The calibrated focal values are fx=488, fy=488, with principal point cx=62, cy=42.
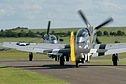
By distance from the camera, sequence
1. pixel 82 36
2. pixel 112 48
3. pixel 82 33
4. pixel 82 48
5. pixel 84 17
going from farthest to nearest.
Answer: pixel 84 17, pixel 112 48, pixel 82 33, pixel 82 36, pixel 82 48

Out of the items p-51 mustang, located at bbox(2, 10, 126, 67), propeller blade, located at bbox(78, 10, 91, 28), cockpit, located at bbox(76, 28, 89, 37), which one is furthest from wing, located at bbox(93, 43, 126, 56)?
cockpit, located at bbox(76, 28, 89, 37)

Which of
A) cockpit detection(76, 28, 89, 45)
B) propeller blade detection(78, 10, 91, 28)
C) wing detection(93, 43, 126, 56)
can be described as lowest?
wing detection(93, 43, 126, 56)

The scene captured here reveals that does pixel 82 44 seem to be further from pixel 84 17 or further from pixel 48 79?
pixel 48 79

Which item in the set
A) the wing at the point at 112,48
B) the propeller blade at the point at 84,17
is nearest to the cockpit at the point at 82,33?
the propeller blade at the point at 84,17

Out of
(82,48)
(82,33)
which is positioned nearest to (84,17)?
(82,33)

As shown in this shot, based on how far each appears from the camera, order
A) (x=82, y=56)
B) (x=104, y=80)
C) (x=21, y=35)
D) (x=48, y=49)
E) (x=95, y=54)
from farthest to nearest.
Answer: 1. (x=21, y=35)
2. (x=48, y=49)
3. (x=95, y=54)
4. (x=82, y=56)
5. (x=104, y=80)

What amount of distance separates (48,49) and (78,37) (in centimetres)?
480

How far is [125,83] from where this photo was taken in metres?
22.0

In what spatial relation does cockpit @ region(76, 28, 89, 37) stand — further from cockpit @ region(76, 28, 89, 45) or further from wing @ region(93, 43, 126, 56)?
wing @ region(93, 43, 126, 56)

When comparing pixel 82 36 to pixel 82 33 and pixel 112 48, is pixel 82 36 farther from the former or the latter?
pixel 112 48

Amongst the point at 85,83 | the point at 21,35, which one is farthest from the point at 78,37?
the point at 21,35

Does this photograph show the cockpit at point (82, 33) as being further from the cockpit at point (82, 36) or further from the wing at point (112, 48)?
the wing at point (112, 48)

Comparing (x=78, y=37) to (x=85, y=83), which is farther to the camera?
(x=78, y=37)

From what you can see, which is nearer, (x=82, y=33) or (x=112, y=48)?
(x=82, y=33)
